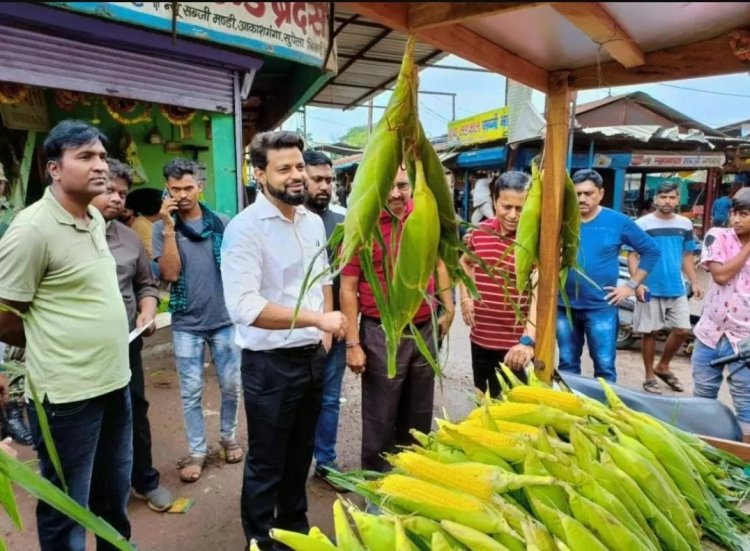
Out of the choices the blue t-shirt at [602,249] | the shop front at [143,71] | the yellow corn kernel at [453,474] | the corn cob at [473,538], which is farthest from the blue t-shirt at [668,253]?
the corn cob at [473,538]

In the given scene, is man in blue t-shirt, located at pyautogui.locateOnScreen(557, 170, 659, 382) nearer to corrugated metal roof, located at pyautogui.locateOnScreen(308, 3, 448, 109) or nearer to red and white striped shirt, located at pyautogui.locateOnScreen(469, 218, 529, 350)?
red and white striped shirt, located at pyautogui.locateOnScreen(469, 218, 529, 350)

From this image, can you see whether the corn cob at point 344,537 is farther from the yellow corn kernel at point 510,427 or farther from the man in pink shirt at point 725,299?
the man in pink shirt at point 725,299

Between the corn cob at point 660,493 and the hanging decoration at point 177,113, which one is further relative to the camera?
the hanging decoration at point 177,113

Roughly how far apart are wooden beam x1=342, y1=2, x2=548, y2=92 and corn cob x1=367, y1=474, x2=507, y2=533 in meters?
0.96

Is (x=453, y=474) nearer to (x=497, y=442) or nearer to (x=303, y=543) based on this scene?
(x=497, y=442)

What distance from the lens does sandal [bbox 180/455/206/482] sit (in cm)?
324

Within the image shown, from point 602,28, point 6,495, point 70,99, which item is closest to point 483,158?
point 70,99

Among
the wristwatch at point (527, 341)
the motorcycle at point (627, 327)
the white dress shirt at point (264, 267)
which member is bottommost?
the motorcycle at point (627, 327)

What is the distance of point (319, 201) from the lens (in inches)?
130

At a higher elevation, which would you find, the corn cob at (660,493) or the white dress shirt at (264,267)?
the white dress shirt at (264,267)

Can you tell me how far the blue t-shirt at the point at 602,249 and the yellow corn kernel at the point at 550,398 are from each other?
2304 mm

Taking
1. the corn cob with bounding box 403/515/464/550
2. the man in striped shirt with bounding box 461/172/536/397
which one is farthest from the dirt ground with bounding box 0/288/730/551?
the corn cob with bounding box 403/515/464/550

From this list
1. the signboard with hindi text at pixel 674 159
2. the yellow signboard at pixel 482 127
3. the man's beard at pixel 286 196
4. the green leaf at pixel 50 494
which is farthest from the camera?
the signboard with hindi text at pixel 674 159

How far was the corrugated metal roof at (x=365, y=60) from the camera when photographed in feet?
22.4
